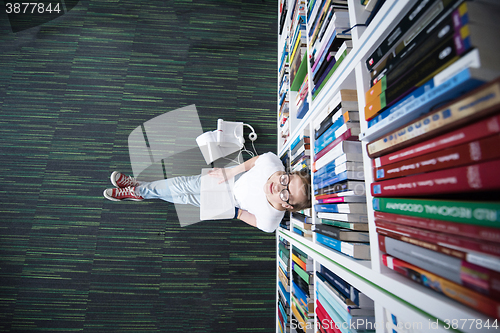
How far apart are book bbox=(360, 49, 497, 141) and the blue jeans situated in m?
1.49

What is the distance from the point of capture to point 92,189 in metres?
Answer: 2.03

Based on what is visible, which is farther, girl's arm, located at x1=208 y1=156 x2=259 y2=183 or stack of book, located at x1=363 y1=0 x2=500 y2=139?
girl's arm, located at x1=208 y1=156 x2=259 y2=183

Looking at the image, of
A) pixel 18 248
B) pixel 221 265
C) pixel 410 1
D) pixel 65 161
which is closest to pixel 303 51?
pixel 410 1

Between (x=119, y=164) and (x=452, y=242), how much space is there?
2.42m

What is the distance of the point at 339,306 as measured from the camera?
82 cm

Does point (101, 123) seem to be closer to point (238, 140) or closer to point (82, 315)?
point (238, 140)

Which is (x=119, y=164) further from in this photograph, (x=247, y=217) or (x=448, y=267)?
(x=448, y=267)

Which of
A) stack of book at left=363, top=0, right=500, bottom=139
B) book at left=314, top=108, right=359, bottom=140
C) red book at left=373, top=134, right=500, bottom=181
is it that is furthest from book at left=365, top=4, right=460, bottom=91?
red book at left=373, top=134, right=500, bottom=181

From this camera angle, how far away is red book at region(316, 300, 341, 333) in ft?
2.84

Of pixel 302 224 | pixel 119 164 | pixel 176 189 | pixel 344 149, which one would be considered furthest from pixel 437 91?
pixel 119 164

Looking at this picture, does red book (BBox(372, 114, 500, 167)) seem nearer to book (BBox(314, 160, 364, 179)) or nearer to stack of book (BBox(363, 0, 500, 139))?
stack of book (BBox(363, 0, 500, 139))

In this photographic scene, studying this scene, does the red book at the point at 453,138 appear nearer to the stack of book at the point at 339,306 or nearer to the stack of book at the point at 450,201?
the stack of book at the point at 450,201

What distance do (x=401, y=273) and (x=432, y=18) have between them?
65 cm

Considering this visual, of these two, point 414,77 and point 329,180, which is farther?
point 329,180
